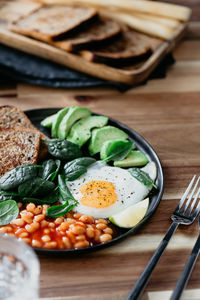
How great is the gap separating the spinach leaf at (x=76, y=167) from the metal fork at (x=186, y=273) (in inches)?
39.9

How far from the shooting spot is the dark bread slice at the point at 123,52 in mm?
4355

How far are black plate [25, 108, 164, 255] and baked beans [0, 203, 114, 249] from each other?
0.15 ft

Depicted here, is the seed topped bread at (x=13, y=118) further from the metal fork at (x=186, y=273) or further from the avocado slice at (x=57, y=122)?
the metal fork at (x=186, y=273)

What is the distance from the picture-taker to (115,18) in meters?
5.23

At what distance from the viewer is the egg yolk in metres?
2.88

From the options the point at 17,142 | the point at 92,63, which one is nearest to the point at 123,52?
the point at 92,63

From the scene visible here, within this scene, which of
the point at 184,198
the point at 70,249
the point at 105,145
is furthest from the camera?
the point at 105,145

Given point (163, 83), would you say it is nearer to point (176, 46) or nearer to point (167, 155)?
point (176, 46)

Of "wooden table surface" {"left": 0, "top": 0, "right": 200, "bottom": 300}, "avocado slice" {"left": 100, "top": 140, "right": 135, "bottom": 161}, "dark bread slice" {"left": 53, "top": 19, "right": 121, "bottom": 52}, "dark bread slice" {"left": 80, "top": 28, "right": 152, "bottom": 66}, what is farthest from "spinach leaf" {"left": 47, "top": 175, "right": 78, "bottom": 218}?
"dark bread slice" {"left": 53, "top": 19, "right": 121, "bottom": 52}

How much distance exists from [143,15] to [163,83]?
1.16 meters

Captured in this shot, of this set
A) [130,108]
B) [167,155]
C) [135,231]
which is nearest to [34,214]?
[135,231]

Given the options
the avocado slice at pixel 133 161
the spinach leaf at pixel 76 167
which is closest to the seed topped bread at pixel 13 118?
the spinach leaf at pixel 76 167

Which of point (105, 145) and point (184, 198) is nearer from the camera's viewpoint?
point (184, 198)

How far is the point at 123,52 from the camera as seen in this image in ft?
14.8
